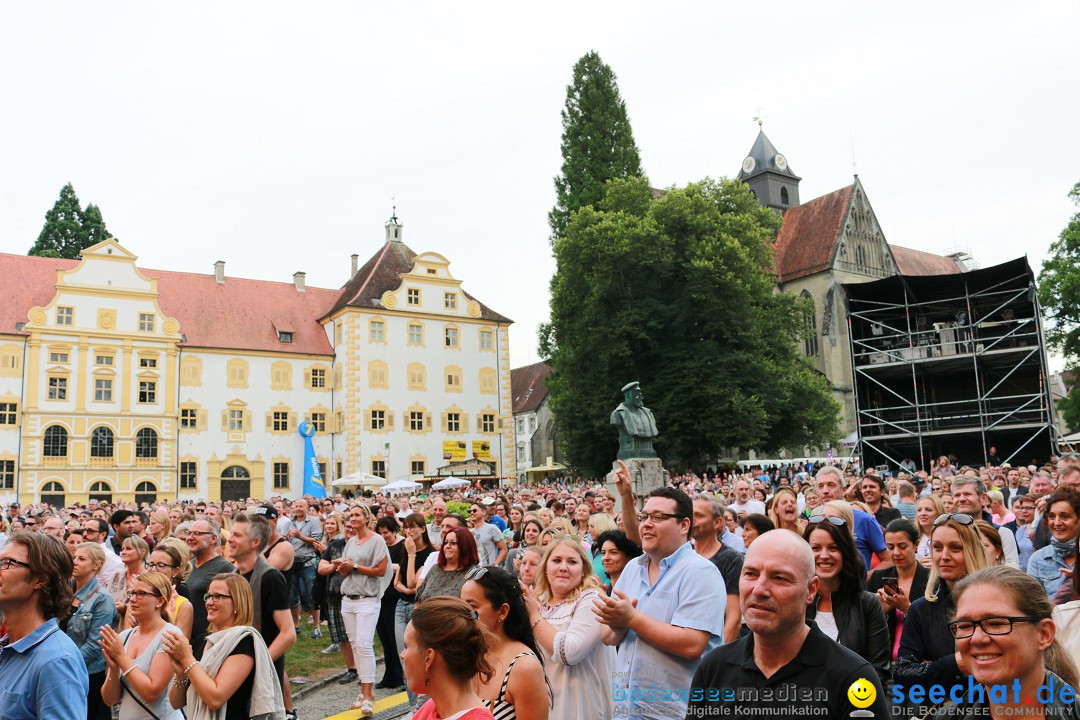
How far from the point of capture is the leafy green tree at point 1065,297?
37.4 meters

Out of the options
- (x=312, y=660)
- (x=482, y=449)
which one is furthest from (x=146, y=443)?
(x=312, y=660)

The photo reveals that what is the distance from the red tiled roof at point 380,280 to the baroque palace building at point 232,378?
0.12 meters

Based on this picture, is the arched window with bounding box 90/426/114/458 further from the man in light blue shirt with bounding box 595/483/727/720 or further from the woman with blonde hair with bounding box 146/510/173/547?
the man in light blue shirt with bounding box 595/483/727/720

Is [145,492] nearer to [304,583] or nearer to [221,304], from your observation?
[221,304]

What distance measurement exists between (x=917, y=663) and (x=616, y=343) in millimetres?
32319

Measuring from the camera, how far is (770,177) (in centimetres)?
6969

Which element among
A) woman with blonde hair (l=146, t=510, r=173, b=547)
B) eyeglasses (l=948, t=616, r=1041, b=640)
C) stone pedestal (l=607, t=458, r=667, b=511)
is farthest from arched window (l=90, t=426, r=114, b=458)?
eyeglasses (l=948, t=616, r=1041, b=640)

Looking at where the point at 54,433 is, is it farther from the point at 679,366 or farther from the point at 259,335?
the point at 679,366

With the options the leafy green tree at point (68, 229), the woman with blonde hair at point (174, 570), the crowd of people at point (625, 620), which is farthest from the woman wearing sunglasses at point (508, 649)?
the leafy green tree at point (68, 229)

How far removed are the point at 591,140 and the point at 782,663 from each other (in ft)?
143

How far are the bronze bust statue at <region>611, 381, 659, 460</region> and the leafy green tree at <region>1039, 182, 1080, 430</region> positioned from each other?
25866mm

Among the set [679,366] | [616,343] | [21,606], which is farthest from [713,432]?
[21,606]

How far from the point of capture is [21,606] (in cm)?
368

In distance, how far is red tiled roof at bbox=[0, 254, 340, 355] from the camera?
44750mm
